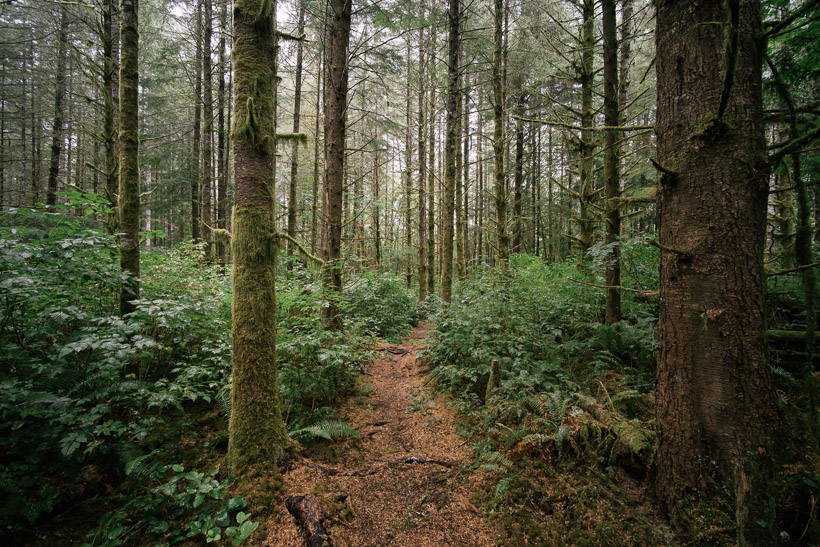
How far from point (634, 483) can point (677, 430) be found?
80 centimetres

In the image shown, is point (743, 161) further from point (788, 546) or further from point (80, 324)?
point (80, 324)

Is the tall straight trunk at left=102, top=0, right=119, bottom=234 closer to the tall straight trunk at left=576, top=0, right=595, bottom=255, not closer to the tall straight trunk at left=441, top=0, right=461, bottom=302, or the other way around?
the tall straight trunk at left=441, top=0, right=461, bottom=302

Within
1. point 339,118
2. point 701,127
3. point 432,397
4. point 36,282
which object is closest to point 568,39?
point 339,118

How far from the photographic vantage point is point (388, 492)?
10.1 feet

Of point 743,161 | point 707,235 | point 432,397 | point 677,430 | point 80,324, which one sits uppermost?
point 743,161

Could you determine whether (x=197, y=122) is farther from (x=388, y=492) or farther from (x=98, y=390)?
(x=388, y=492)

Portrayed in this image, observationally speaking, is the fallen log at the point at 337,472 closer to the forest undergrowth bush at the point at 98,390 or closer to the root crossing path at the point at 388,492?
the root crossing path at the point at 388,492

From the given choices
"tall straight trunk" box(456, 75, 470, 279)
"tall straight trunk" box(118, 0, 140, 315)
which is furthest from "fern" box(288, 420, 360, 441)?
"tall straight trunk" box(456, 75, 470, 279)

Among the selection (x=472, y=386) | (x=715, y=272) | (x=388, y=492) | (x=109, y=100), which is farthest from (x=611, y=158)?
(x=109, y=100)

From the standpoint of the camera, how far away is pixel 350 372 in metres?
5.62

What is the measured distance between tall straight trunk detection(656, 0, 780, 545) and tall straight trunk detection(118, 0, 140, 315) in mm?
6956

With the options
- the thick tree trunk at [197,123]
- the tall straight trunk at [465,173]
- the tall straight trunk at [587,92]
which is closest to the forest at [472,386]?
the tall straight trunk at [587,92]

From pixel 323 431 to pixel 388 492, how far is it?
1.10 metres

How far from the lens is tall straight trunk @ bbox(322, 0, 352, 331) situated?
6.52m
